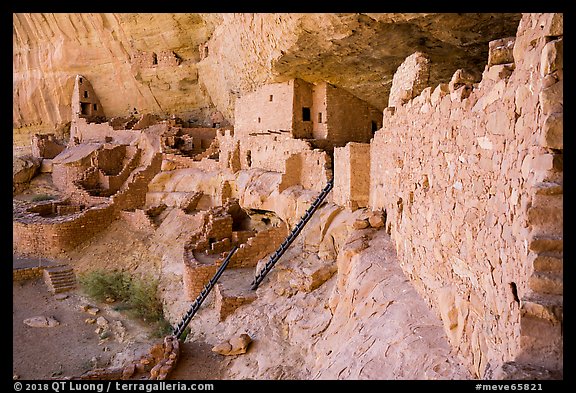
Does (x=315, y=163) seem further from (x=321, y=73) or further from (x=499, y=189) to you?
(x=499, y=189)

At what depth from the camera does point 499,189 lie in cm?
224

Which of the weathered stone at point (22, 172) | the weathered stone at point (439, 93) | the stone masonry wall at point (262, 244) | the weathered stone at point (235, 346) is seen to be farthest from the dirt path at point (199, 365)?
the weathered stone at point (22, 172)

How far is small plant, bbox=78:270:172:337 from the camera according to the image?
8.84 m

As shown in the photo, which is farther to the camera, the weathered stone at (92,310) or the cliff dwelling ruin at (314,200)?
the weathered stone at (92,310)

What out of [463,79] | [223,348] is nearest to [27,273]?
[223,348]

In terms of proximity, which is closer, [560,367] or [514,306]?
[560,367]

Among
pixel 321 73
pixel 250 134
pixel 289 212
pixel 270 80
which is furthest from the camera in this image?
pixel 250 134

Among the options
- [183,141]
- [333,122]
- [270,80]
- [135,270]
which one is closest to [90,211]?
[135,270]

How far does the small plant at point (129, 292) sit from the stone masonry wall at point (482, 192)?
21.1ft

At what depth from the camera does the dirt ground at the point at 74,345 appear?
6.39 meters

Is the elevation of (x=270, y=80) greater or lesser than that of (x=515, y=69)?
greater

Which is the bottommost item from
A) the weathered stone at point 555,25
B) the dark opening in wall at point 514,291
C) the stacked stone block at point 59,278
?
the stacked stone block at point 59,278

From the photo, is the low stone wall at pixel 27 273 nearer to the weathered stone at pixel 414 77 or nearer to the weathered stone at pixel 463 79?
the weathered stone at pixel 414 77

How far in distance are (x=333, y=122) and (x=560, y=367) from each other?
33.4ft
